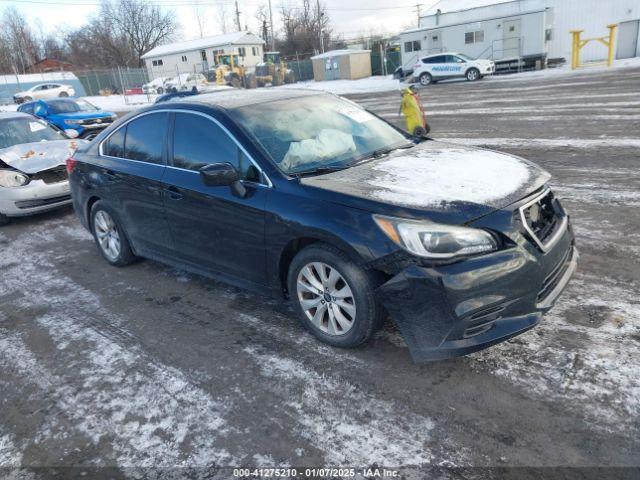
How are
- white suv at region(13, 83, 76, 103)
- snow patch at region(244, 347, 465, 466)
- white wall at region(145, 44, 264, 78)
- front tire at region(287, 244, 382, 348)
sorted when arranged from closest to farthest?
snow patch at region(244, 347, 465, 466), front tire at region(287, 244, 382, 348), white suv at region(13, 83, 76, 103), white wall at region(145, 44, 264, 78)

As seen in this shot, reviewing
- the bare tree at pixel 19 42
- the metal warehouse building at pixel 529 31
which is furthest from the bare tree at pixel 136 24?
the metal warehouse building at pixel 529 31

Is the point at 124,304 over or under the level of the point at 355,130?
under

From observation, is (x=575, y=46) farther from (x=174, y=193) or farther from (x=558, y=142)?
(x=174, y=193)

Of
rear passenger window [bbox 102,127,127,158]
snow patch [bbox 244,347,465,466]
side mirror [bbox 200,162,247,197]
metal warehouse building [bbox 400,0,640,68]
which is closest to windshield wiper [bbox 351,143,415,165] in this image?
side mirror [bbox 200,162,247,197]

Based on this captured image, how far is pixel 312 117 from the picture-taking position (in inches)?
171

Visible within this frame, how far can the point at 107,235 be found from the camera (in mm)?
5535

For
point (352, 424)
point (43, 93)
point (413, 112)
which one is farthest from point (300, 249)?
point (43, 93)

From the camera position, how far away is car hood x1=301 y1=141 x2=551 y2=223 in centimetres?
309

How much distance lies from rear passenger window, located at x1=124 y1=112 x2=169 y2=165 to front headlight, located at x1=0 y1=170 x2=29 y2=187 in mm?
3617

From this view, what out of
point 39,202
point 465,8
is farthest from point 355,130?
point 465,8

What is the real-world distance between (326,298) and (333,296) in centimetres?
7

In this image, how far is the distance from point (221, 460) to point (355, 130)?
2.89m

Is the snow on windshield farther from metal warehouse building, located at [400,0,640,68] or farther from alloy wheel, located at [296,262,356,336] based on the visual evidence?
metal warehouse building, located at [400,0,640,68]

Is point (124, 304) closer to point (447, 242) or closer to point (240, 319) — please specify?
point (240, 319)
